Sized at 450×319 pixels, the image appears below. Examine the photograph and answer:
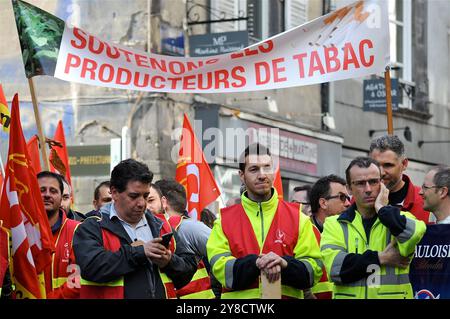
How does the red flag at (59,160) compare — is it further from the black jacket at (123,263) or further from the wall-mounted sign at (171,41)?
the wall-mounted sign at (171,41)

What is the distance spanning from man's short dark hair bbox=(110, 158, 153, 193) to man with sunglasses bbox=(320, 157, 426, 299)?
3.70 ft

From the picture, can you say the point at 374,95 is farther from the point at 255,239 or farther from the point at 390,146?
the point at 255,239

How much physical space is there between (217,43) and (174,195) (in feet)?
31.6

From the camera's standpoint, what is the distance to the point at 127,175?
7.01m

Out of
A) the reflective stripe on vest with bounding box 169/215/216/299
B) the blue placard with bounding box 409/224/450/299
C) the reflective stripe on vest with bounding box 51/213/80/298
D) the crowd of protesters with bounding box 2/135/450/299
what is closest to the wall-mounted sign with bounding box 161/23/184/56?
the reflective stripe on vest with bounding box 169/215/216/299

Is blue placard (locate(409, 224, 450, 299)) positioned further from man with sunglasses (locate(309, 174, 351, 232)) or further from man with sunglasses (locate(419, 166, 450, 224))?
man with sunglasses (locate(309, 174, 351, 232))

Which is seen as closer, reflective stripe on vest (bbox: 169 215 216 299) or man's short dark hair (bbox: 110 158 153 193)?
man's short dark hair (bbox: 110 158 153 193)

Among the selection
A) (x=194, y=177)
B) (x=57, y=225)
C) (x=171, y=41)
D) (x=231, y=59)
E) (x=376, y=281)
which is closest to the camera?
(x=376, y=281)

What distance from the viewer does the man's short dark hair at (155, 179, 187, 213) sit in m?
8.99

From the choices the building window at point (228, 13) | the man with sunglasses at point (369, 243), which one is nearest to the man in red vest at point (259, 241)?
the man with sunglasses at point (369, 243)

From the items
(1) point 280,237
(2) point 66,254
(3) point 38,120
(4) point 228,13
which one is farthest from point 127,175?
(4) point 228,13

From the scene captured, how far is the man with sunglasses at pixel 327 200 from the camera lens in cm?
938

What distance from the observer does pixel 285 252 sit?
7.19m
